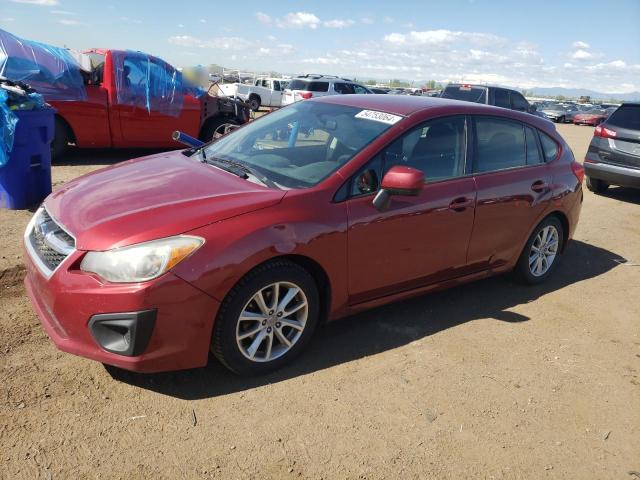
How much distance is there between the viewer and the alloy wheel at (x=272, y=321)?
2.97m

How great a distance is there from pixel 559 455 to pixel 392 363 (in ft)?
3.56

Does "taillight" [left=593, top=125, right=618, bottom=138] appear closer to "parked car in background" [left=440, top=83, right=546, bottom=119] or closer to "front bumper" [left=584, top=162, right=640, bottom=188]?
"front bumper" [left=584, top=162, right=640, bottom=188]

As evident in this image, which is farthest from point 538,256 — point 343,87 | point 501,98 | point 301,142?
point 343,87

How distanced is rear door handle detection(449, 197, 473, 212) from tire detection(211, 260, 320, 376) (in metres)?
1.28

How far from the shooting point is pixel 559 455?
8.95ft

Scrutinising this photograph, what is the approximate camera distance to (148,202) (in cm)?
295

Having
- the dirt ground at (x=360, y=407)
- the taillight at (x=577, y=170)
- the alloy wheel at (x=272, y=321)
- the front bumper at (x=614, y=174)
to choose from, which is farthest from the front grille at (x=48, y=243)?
the front bumper at (x=614, y=174)

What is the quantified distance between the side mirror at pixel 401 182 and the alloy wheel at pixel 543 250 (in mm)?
2023

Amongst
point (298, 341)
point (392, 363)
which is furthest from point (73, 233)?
point (392, 363)

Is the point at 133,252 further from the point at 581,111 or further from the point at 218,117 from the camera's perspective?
the point at 581,111

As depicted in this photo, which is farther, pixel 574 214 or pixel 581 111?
pixel 581 111

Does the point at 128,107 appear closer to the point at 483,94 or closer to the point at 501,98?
the point at 483,94

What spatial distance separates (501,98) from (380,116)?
469 inches

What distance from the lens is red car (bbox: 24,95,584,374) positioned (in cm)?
263
